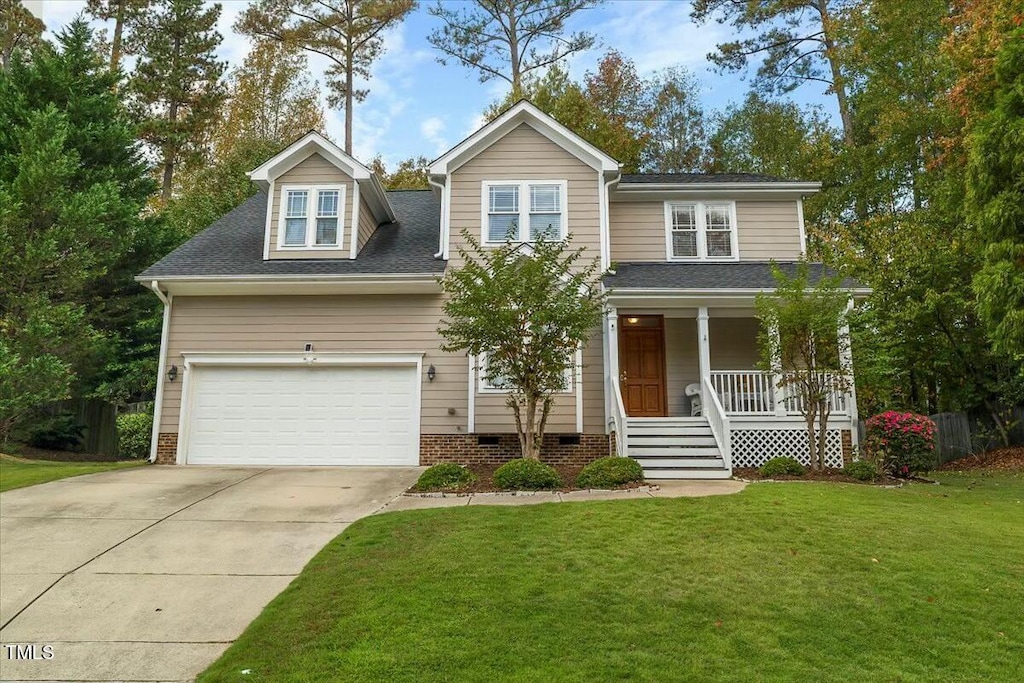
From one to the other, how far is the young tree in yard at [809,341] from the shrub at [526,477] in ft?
14.0

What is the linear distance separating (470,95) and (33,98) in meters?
14.1

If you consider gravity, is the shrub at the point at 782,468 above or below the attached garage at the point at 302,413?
below

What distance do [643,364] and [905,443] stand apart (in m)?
4.86

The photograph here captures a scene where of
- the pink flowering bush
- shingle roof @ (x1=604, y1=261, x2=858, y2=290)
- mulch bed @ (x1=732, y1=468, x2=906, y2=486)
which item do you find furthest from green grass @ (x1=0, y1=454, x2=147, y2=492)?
the pink flowering bush

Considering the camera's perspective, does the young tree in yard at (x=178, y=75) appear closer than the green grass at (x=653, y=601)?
No

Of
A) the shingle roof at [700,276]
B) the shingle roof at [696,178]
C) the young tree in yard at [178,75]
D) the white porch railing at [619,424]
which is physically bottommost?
the white porch railing at [619,424]

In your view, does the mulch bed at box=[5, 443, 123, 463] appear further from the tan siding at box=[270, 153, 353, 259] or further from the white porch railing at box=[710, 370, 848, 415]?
the white porch railing at box=[710, 370, 848, 415]

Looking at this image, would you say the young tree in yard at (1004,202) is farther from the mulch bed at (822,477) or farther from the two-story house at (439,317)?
the mulch bed at (822,477)

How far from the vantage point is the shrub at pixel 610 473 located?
8.85 m

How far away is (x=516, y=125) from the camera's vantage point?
13.2 meters

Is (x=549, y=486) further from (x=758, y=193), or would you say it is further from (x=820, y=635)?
(x=758, y=193)

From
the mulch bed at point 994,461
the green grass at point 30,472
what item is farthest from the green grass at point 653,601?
the mulch bed at point 994,461

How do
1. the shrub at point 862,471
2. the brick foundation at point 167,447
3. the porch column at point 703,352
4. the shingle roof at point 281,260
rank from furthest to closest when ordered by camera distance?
1. the shingle roof at point 281,260
2. the brick foundation at point 167,447
3. the porch column at point 703,352
4. the shrub at point 862,471

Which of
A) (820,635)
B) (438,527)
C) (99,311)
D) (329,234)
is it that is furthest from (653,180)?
(99,311)
